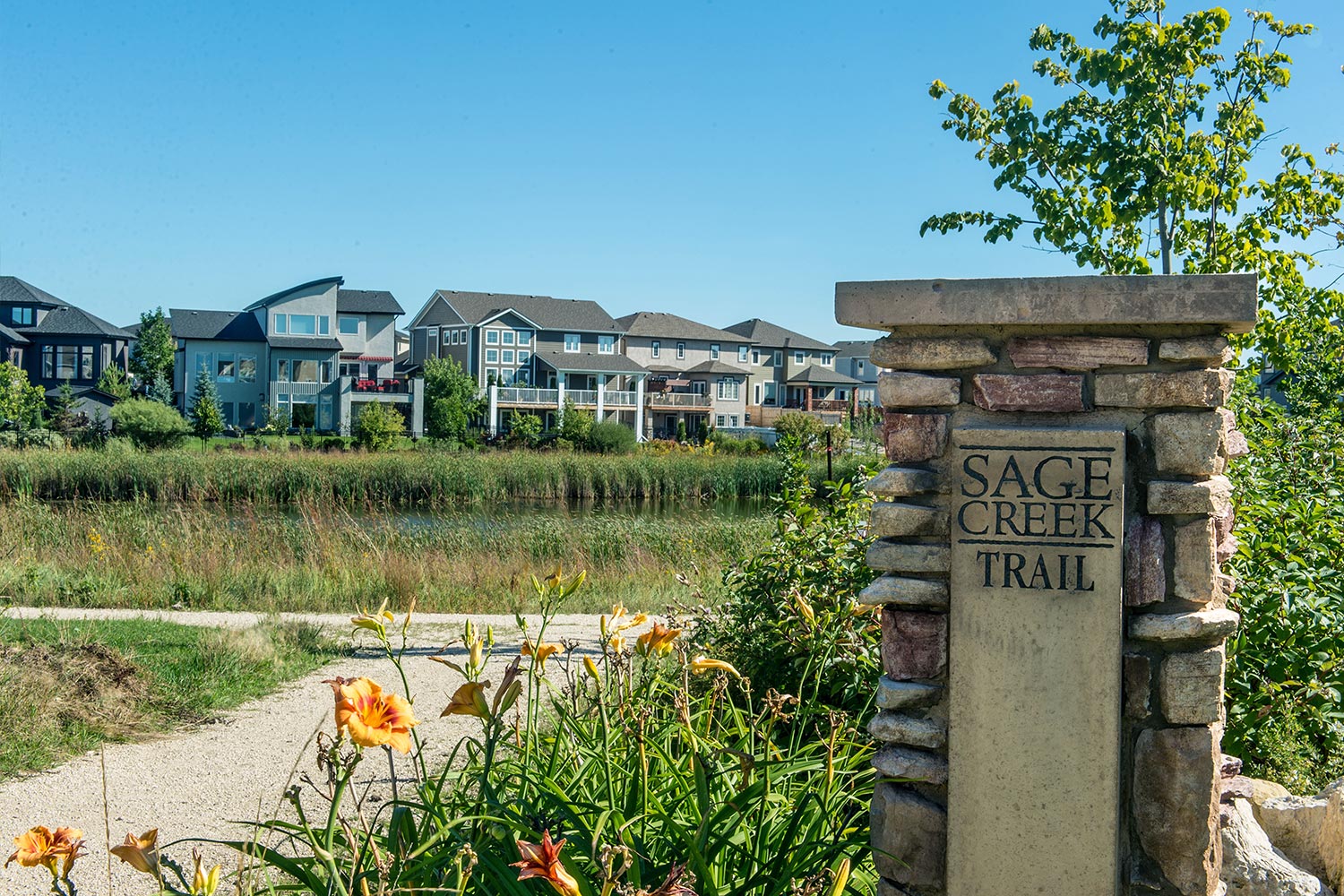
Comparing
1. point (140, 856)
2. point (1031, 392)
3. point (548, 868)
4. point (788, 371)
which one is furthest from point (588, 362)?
point (548, 868)


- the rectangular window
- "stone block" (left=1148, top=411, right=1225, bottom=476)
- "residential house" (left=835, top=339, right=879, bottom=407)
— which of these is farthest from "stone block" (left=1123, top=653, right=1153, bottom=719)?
"residential house" (left=835, top=339, right=879, bottom=407)

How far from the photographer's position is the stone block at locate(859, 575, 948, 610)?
295 centimetres

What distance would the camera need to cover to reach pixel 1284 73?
29.2 ft

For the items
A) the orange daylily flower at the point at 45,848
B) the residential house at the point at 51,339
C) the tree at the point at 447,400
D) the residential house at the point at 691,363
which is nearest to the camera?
the orange daylily flower at the point at 45,848

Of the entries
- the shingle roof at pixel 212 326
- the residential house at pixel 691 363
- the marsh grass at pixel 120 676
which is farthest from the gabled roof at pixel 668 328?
the marsh grass at pixel 120 676

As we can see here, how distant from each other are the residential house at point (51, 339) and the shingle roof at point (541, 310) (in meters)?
15.9

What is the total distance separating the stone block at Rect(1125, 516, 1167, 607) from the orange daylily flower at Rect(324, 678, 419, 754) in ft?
5.82

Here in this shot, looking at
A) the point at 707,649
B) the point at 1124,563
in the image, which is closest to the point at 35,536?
the point at 707,649

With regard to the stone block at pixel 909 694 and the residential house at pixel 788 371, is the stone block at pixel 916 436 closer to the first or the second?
the stone block at pixel 909 694

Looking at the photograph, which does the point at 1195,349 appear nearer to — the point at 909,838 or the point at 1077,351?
the point at 1077,351

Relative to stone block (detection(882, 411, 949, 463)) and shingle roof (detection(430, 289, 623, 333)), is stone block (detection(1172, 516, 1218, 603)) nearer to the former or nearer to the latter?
Answer: stone block (detection(882, 411, 949, 463))

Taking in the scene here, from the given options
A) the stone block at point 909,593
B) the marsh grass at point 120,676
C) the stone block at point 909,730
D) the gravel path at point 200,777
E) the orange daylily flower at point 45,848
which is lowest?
the gravel path at point 200,777

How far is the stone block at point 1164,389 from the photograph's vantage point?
280 centimetres

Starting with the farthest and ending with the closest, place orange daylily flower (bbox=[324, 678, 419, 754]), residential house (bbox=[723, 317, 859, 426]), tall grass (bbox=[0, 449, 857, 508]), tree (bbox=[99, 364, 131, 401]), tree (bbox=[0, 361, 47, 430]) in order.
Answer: residential house (bbox=[723, 317, 859, 426]), tree (bbox=[99, 364, 131, 401]), tree (bbox=[0, 361, 47, 430]), tall grass (bbox=[0, 449, 857, 508]), orange daylily flower (bbox=[324, 678, 419, 754])
